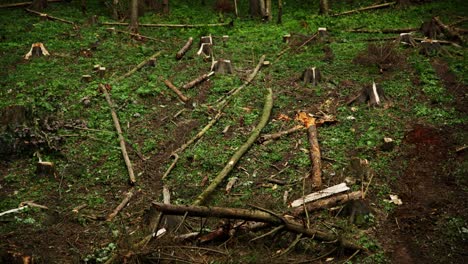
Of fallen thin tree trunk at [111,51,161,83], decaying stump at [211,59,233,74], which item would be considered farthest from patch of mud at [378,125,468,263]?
fallen thin tree trunk at [111,51,161,83]

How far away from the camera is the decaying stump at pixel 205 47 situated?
48.3ft

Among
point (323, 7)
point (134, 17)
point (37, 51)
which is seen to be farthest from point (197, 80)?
point (323, 7)

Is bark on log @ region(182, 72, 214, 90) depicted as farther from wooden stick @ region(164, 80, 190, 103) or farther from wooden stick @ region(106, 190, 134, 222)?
wooden stick @ region(106, 190, 134, 222)

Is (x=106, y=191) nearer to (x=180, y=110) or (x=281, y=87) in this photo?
(x=180, y=110)

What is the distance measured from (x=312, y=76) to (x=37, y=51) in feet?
29.3

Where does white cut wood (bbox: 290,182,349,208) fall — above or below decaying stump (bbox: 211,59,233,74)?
below

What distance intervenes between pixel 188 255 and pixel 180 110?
5.54 m

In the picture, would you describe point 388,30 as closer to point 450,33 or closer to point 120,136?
point 450,33

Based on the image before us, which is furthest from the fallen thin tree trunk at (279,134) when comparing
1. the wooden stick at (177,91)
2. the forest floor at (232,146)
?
the wooden stick at (177,91)

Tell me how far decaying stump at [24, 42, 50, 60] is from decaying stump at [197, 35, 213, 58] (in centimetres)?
505

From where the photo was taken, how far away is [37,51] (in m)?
14.2

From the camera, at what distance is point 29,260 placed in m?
5.86

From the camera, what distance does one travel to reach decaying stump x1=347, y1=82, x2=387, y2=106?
1080 cm

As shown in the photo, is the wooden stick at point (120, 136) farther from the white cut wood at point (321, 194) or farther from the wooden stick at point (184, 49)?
the wooden stick at point (184, 49)
